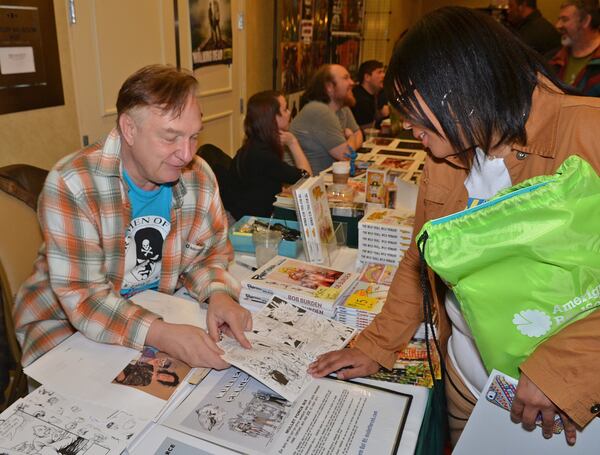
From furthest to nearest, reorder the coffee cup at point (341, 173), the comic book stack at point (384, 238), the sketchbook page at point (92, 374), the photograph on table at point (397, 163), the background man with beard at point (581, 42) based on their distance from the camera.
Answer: the background man with beard at point (581, 42)
the photograph on table at point (397, 163)
the coffee cup at point (341, 173)
the comic book stack at point (384, 238)
the sketchbook page at point (92, 374)

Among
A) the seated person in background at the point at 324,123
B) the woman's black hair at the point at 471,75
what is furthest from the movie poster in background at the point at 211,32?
the woman's black hair at the point at 471,75

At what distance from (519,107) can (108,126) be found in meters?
2.61

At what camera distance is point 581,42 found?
12.3ft

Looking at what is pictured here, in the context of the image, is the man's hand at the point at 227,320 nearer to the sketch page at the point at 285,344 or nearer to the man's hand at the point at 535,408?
the sketch page at the point at 285,344

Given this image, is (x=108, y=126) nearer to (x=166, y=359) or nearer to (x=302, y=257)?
(x=302, y=257)

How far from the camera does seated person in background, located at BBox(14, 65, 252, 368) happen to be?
1.19 m

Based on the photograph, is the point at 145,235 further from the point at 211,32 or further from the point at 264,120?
the point at 211,32

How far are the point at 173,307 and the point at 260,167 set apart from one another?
1658 mm

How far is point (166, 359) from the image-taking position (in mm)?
1133

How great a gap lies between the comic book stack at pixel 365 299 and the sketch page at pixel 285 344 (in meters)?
0.05

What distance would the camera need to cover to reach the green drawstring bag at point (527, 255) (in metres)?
0.77

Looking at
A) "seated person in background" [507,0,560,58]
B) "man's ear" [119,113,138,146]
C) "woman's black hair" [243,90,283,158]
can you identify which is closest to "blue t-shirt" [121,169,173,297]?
"man's ear" [119,113,138,146]

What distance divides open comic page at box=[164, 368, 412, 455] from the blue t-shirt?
18.4 inches

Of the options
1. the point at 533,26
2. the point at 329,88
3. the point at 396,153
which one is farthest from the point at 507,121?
the point at 533,26
